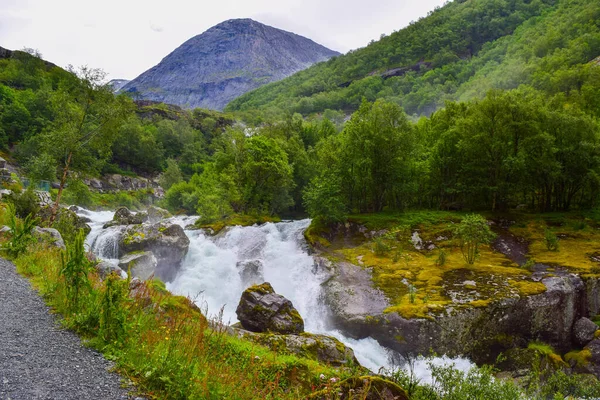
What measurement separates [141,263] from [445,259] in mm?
18737

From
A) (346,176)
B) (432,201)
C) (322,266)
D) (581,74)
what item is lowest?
(322,266)

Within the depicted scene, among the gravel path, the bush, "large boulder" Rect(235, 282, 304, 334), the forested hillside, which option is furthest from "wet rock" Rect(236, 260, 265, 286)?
the forested hillside

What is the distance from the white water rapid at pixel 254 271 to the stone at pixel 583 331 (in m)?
5.96

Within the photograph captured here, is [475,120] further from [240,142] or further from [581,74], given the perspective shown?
[581,74]

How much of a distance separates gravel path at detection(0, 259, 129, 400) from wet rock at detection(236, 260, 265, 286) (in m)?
15.0

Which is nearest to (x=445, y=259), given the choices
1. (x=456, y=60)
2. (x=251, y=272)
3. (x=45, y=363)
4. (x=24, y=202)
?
(x=251, y=272)

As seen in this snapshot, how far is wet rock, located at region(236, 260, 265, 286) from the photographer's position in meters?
21.1

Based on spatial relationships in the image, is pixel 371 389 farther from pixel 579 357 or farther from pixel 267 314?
pixel 579 357

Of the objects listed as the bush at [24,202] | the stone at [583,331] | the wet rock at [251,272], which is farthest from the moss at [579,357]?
the bush at [24,202]

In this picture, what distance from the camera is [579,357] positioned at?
14336 millimetres

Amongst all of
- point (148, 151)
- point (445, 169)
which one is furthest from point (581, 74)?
point (148, 151)

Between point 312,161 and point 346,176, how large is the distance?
14.5 metres

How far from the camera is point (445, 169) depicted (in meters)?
33.9

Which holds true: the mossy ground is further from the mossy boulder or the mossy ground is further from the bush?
the bush
